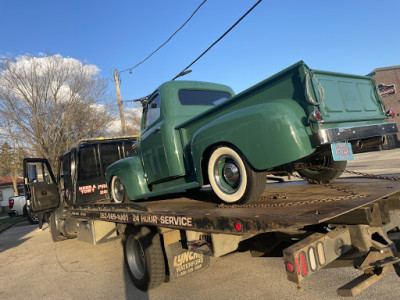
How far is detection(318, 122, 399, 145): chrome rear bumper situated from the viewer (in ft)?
8.74

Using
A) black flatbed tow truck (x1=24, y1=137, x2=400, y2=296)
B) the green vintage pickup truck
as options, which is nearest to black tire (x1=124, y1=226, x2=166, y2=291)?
black flatbed tow truck (x1=24, y1=137, x2=400, y2=296)

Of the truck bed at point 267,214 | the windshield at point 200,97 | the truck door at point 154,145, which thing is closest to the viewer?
the truck bed at point 267,214

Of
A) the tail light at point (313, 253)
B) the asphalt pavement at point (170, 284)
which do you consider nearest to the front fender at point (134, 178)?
the asphalt pavement at point (170, 284)

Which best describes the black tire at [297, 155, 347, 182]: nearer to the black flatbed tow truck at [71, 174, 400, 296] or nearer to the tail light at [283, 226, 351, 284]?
the black flatbed tow truck at [71, 174, 400, 296]

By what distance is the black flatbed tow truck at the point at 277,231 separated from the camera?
2.16 meters

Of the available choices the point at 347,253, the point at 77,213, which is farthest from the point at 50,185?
the point at 347,253

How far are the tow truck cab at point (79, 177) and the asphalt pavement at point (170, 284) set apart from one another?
1.32 m

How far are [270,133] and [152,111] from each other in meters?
2.63

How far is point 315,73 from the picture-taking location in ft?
9.49

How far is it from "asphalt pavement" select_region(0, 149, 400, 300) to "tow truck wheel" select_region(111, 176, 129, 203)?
1114 millimetres

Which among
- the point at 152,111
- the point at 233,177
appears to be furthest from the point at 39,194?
the point at 233,177

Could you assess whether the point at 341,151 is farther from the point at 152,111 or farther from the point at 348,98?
the point at 152,111

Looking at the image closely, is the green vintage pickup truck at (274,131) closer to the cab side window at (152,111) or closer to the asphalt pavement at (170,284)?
the cab side window at (152,111)

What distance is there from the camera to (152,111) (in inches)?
192
